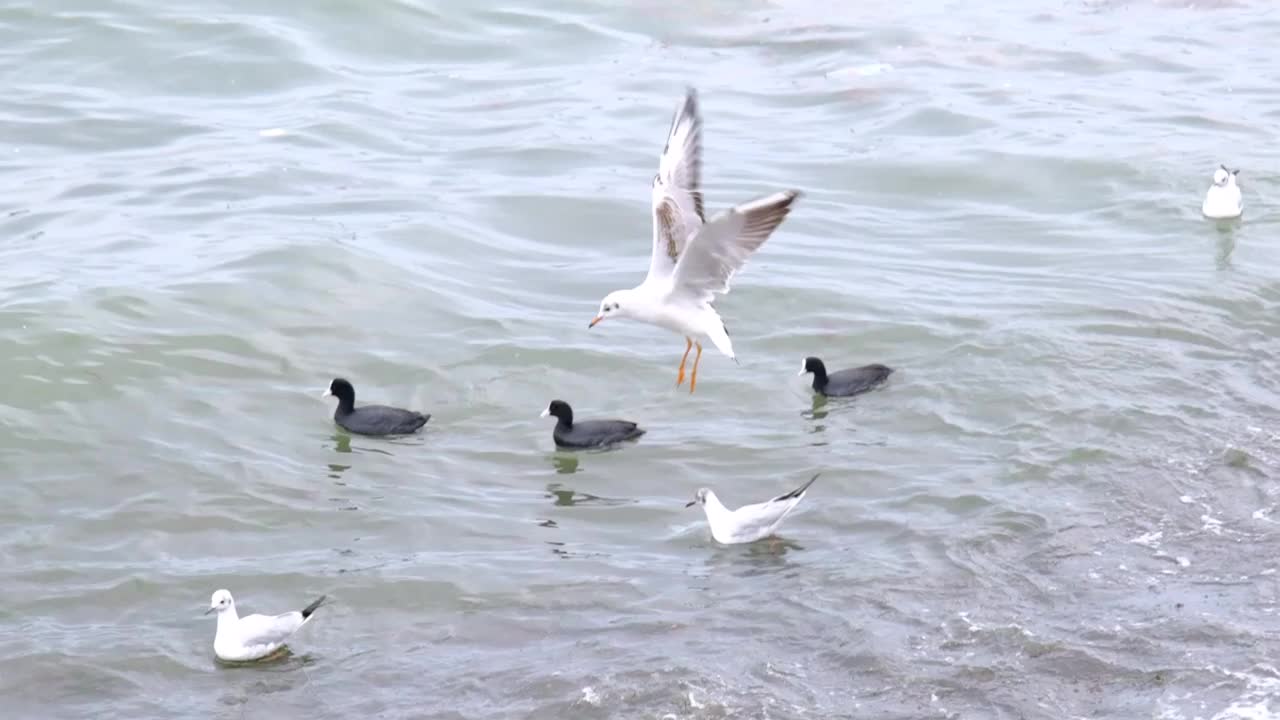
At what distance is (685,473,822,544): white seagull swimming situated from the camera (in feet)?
32.9

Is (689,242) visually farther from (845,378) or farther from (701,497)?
(845,378)

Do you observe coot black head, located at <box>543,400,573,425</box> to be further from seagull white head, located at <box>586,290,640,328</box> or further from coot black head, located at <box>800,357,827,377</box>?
coot black head, located at <box>800,357,827,377</box>

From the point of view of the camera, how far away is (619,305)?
12.4 m

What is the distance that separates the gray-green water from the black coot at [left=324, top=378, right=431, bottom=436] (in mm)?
132

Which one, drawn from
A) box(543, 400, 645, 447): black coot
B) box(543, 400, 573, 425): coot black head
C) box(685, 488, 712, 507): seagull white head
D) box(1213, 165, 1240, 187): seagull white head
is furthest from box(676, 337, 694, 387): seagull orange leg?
box(1213, 165, 1240, 187): seagull white head

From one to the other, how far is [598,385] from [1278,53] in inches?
548

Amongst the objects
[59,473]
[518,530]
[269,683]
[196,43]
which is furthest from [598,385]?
[196,43]

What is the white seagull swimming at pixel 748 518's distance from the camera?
10023mm

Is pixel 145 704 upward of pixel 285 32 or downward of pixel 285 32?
Result: downward

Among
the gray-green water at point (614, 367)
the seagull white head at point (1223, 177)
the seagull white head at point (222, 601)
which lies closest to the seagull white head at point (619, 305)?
the gray-green water at point (614, 367)

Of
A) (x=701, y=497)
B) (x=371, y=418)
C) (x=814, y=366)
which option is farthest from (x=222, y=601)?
(x=814, y=366)

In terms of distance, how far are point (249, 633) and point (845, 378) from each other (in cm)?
544

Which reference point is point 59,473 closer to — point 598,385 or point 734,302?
point 598,385

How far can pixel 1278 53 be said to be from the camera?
23469 millimetres
